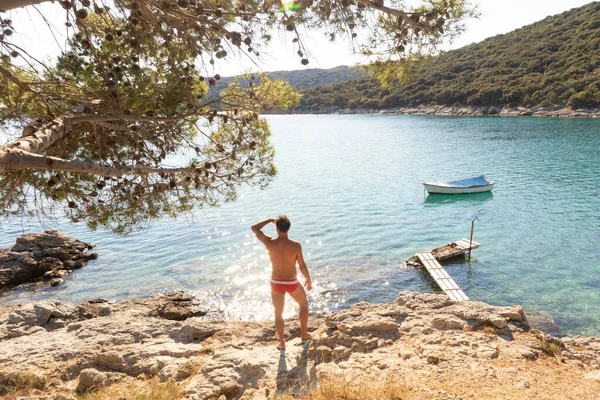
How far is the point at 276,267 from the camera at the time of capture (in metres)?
6.17

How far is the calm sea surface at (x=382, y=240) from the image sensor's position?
15297 millimetres

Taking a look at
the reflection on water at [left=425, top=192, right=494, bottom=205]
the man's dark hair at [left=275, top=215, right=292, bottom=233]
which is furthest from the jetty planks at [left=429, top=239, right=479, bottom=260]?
the man's dark hair at [left=275, top=215, right=292, bottom=233]

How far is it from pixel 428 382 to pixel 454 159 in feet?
142

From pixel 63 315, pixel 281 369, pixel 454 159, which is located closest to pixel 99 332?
pixel 63 315

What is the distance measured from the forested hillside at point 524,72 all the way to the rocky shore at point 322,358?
5262cm

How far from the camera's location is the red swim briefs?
20.1 ft

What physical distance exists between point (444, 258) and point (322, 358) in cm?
1328

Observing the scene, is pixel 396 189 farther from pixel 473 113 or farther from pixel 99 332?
pixel 473 113

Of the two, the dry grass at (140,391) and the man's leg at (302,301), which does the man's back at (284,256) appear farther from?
the dry grass at (140,391)

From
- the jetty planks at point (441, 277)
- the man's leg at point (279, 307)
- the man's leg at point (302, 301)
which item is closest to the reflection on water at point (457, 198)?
the jetty planks at point (441, 277)

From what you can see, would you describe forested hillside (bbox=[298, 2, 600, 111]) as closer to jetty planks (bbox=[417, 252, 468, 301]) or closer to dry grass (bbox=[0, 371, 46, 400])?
jetty planks (bbox=[417, 252, 468, 301])

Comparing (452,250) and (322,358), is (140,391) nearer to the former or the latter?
(322,358)

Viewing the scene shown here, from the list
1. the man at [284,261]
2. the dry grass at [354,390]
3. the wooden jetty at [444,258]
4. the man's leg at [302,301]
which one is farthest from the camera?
the wooden jetty at [444,258]

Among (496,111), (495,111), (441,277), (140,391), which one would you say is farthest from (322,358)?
(496,111)
